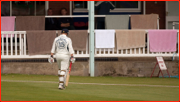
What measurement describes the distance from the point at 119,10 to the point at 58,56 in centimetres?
942

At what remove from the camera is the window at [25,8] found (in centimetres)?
2067

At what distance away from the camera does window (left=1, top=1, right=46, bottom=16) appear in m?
20.7

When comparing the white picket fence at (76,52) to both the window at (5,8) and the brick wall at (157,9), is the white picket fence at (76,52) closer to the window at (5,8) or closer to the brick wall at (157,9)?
the window at (5,8)

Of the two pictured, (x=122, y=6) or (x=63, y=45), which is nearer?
(x=63, y=45)

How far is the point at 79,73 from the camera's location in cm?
1694

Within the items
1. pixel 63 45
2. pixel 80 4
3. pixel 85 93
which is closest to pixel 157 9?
pixel 80 4

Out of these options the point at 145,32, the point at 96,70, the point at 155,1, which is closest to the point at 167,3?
the point at 155,1

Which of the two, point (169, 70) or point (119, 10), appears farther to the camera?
point (119, 10)

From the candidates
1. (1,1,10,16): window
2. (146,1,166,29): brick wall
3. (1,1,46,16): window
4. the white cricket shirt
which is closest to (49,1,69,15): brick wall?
(1,1,46,16): window

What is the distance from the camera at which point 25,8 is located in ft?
68.6

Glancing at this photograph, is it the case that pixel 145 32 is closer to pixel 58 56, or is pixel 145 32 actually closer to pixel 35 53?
pixel 35 53

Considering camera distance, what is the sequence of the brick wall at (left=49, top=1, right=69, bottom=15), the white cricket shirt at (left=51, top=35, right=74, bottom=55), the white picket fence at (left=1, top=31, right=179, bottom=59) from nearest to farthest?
1. the white cricket shirt at (left=51, top=35, right=74, bottom=55)
2. the white picket fence at (left=1, top=31, right=179, bottom=59)
3. the brick wall at (left=49, top=1, right=69, bottom=15)

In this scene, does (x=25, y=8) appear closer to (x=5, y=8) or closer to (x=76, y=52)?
(x=5, y=8)

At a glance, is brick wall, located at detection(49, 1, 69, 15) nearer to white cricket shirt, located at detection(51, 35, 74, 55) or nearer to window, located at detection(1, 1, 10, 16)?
window, located at detection(1, 1, 10, 16)
